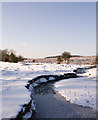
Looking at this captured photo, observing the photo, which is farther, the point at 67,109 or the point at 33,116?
the point at 67,109

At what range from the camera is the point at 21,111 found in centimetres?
377

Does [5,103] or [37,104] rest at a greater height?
[5,103]

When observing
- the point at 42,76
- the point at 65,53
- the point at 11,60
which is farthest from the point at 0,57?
the point at 42,76

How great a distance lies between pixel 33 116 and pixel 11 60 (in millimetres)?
27317

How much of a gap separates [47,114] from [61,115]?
601 millimetres

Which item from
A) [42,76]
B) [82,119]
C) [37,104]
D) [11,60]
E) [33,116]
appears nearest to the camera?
[82,119]

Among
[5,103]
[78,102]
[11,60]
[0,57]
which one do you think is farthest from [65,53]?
[5,103]

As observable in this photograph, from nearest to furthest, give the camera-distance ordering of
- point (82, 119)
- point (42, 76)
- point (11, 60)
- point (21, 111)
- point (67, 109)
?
point (21, 111)
point (82, 119)
point (67, 109)
point (42, 76)
point (11, 60)

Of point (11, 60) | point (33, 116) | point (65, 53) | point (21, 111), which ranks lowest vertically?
point (33, 116)

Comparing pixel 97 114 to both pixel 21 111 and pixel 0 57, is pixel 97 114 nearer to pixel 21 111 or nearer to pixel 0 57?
pixel 21 111

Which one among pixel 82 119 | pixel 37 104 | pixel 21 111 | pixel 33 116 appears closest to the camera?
pixel 21 111

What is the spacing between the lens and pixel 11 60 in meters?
29.5

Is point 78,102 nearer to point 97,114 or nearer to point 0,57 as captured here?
point 97,114

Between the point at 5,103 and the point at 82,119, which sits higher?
the point at 5,103
